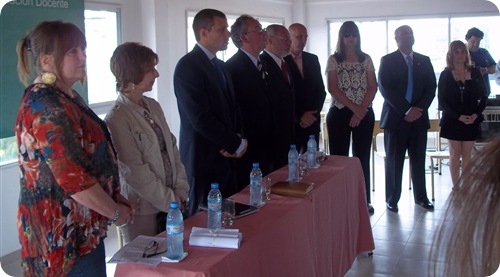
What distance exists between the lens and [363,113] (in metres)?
4.63

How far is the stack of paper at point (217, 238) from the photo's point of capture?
6.27 feet

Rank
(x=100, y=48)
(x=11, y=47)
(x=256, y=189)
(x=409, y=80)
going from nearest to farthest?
(x=256, y=189) → (x=11, y=47) → (x=409, y=80) → (x=100, y=48)

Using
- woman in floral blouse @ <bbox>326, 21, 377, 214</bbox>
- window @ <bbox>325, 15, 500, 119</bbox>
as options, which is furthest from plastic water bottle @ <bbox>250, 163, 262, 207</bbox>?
window @ <bbox>325, 15, 500, 119</bbox>

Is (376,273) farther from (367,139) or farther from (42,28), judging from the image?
(42,28)

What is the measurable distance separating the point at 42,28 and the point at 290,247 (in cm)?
130

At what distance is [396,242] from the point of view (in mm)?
4008

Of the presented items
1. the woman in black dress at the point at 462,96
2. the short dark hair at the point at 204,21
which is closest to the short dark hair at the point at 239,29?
the short dark hair at the point at 204,21

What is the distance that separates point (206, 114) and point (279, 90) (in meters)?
0.97

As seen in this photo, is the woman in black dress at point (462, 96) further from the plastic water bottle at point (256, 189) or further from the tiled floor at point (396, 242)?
the plastic water bottle at point (256, 189)

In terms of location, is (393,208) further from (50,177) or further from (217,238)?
(50,177)

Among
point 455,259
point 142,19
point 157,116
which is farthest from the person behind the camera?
point 142,19

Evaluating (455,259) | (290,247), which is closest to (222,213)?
(290,247)

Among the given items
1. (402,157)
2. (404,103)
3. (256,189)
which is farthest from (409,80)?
(256,189)

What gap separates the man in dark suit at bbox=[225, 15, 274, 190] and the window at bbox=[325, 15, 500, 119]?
5.78m
